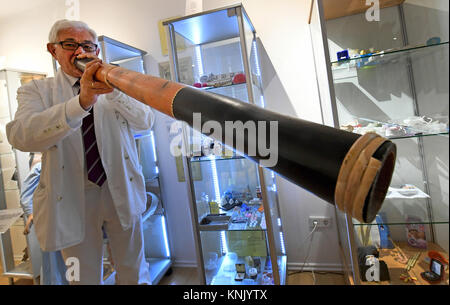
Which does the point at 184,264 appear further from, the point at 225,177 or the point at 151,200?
the point at 225,177

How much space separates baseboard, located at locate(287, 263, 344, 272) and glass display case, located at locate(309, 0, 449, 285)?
0.45m

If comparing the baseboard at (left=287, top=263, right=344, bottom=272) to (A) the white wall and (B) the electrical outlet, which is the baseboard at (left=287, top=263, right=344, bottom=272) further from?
(B) the electrical outlet

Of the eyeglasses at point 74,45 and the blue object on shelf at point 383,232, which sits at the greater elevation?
the eyeglasses at point 74,45

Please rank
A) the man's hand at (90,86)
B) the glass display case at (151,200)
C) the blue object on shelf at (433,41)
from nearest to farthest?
the man's hand at (90,86) → the blue object on shelf at (433,41) → the glass display case at (151,200)

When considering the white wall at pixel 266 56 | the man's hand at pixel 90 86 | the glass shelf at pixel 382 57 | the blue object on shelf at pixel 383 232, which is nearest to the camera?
the man's hand at pixel 90 86

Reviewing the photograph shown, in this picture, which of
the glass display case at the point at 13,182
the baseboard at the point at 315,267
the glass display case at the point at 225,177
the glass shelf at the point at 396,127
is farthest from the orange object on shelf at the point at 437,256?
the glass display case at the point at 13,182

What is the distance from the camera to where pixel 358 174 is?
164 mm

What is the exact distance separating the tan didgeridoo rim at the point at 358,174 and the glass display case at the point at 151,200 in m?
1.73

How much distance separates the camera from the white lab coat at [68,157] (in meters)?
0.76

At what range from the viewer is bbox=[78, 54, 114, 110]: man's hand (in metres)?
0.48

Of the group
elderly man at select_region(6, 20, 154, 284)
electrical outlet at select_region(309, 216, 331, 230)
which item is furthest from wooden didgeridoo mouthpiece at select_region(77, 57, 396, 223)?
electrical outlet at select_region(309, 216, 331, 230)

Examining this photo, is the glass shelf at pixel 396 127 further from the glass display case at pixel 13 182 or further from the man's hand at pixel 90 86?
the glass display case at pixel 13 182

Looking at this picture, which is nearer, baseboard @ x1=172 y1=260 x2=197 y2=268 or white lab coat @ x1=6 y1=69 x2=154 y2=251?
white lab coat @ x1=6 y1=69 x2=154 y2=251

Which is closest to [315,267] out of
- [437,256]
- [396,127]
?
[437,256]
